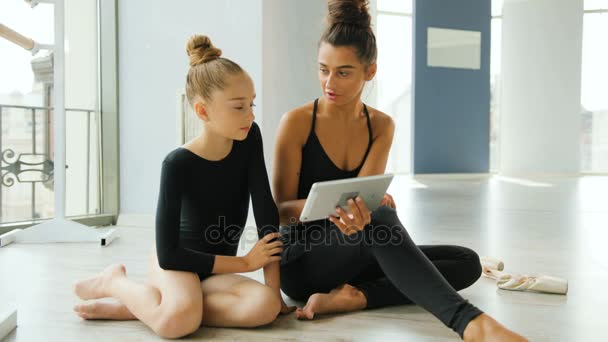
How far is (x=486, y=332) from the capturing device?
113 cm

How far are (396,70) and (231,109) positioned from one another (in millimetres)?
7327

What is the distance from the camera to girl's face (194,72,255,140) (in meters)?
1.34

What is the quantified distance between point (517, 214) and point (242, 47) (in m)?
2.05

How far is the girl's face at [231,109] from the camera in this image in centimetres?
134

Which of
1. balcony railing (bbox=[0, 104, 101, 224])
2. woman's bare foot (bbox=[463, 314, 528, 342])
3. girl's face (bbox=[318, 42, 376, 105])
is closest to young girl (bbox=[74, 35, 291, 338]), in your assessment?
girl's face (bbox=[318, 42, 376, 105])

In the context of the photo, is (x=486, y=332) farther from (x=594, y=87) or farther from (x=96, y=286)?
(x=594, y=87)

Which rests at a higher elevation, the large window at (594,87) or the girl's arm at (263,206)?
the large window at (594,87)

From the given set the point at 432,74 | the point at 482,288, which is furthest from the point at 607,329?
the point at 432,74

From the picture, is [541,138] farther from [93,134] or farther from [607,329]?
[607,329]

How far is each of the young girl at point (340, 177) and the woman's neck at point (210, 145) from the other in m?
0.17

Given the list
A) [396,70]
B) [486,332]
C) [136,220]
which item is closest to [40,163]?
[136,220]

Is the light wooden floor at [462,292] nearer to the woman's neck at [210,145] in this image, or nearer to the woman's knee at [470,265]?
the woman's knee at [470,265]

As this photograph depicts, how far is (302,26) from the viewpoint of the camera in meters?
3.29

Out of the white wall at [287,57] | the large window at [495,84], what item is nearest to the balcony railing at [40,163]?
the white wall at [287,57]
